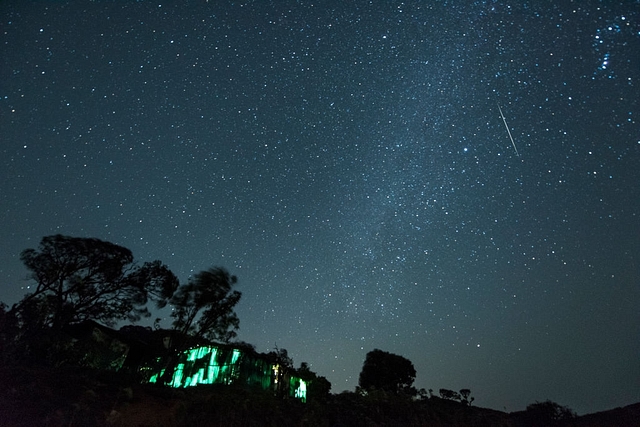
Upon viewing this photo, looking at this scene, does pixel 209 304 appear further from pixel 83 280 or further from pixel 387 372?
pixel 387 372

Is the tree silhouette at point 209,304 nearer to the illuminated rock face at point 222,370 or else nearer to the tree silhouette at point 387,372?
the illuminated rock face at point 222,370

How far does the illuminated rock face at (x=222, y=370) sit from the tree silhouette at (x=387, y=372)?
1759 cm

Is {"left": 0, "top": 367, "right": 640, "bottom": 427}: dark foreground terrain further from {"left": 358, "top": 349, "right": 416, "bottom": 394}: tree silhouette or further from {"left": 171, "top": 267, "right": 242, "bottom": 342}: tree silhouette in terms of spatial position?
{"left": 358, "top": 349, "right": 416, "bottom": 394}: tree silhouette

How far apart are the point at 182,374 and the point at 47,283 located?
41.1ft

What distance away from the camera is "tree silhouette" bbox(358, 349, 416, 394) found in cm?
4350

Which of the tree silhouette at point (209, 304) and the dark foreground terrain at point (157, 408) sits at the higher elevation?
the tree silhouette at point (209, 304)

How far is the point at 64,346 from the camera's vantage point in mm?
20125

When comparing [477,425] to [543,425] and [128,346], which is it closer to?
[543,425]

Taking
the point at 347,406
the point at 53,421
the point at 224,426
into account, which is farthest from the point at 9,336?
the point at 347,406

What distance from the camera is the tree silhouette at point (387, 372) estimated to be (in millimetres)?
43500

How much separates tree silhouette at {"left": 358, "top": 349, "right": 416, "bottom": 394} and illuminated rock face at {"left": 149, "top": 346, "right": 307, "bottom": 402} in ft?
57.7

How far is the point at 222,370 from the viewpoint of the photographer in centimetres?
2869

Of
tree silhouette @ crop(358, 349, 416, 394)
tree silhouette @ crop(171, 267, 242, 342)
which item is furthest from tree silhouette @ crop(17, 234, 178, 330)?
tree silhouette @ crop(358, 349, 416, 394)

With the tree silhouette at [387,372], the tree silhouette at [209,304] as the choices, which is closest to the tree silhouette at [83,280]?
the tree silhouette at [209,304]
